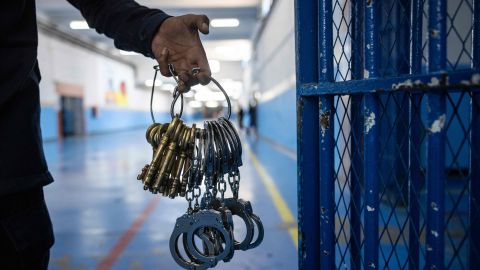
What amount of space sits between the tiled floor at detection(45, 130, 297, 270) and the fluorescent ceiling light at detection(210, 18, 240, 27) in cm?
934

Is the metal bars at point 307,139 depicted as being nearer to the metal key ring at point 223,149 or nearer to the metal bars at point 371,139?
the metal bars at point 371,139

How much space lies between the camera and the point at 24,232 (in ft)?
3.22

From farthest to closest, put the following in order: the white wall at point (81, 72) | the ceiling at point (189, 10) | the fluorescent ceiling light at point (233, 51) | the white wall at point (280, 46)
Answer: the fluorescent ceiling light at point (233, 51)
the white wall at point (81, 72)
the ceiling at point (189, 10)
the white wall at point (280, 46)

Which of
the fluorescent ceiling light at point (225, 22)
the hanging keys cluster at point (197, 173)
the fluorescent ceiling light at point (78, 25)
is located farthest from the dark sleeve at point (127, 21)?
the fluorescent ceiling light at point (78, 25)

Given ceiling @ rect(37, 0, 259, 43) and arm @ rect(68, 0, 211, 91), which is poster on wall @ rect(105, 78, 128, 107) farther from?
arm @ rect(68, 0, 211, 91)

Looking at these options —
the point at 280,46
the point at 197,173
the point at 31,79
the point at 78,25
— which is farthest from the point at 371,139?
the point at 78,25

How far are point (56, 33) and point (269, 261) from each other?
15886mm

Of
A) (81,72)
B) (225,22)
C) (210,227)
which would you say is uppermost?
(225,22)

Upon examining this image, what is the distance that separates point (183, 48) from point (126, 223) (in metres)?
2.86

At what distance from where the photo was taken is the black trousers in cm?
95

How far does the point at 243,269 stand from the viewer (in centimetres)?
249

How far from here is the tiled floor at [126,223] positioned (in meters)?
2.68

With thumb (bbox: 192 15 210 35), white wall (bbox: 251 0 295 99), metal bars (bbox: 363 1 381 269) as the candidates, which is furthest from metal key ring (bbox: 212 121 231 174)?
white wall (bbox: 251 0 295 99)

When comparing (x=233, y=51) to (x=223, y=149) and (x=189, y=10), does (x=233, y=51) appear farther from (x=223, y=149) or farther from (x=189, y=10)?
(x=223, y=149)
